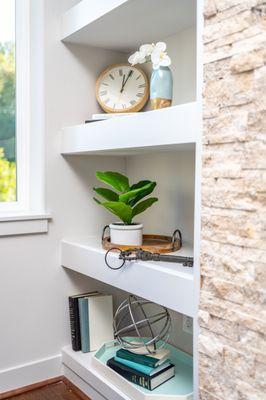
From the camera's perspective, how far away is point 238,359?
→ 1032 mm

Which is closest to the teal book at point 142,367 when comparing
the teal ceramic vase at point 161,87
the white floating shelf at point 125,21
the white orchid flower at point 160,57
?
the teal ceramic vase at point 161,87

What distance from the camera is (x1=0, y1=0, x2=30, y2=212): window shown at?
6.26ft

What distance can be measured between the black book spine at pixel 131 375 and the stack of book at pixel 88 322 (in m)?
0.30

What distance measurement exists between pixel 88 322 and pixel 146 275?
2.11 ft

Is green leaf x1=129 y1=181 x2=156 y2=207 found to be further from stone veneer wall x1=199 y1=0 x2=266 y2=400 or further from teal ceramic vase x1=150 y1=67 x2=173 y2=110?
stone veneer wall x1=199 y1=0 x2=266 y2=400

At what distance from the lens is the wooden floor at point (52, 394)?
177 cm

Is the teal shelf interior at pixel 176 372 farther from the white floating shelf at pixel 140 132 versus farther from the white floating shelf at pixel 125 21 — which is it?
the white floating shelf at pixel 125 21

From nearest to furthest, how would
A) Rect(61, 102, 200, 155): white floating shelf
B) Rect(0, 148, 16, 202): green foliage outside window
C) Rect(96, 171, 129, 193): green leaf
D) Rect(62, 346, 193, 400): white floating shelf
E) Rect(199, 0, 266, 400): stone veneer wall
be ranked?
Rect(199, 0, 266, 400): stone veneer wall < Rect(61, 102, 200, 155): white floating shelf < Rect(62, 346, 193, 400): white floating shelf < Rect(96, 171, 129, 193): green leaf < Rect(0, 148, 16, 202): green foliage outside window

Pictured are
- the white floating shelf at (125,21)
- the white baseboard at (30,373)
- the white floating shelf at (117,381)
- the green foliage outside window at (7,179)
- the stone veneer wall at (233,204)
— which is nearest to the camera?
the stone veneer wall at (233,204)

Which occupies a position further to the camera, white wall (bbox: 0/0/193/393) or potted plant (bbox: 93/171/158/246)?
white wall (bbox: 0/0/193/393)

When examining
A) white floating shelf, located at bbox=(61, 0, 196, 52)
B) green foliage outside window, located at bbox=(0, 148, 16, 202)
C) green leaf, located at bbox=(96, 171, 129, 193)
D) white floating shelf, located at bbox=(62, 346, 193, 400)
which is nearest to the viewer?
white floating shelf, located at bbox=(62, 346, 193, 400)

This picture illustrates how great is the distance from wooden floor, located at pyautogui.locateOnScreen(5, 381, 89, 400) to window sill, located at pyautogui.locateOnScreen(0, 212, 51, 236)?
735mm

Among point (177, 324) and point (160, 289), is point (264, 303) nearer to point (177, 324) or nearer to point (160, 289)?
point (160, 289)

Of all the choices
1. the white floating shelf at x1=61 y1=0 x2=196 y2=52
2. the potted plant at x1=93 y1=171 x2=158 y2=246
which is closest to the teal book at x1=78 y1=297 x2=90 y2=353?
the potted plant at x1=93 y1=171 x2=158 y2=246
